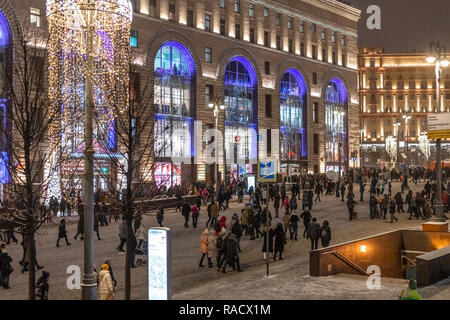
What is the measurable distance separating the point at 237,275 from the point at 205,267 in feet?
5.74

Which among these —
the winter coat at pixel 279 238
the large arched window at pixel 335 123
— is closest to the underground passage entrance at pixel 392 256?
the winter coat at pixel 279 238

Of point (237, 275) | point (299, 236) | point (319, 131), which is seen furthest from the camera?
point (319, 131)

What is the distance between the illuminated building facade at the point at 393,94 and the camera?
115875 millimetres

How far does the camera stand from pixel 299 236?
24.5 metres

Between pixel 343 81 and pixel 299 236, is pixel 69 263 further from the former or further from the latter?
pixel 343 81

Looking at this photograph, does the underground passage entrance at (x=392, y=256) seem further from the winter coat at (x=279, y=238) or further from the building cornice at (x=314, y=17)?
the building cornice at (x=314, y=17)

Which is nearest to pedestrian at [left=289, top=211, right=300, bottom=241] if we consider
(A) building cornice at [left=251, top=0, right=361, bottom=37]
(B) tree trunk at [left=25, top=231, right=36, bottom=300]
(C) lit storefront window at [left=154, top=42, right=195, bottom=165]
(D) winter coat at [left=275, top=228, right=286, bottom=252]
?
(D) winter coat at [left=275, top=228, right=286, bottom=252]

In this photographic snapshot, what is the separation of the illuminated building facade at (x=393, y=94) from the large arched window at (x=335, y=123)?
Answer: 39.8m

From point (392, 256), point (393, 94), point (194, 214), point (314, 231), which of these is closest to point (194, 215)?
point (194, 214)

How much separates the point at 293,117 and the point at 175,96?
20.0 metres

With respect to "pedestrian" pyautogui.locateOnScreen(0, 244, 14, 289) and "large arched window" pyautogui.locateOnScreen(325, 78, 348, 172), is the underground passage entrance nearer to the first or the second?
"pedestrian" pyautogui.locateOnScreen(0, 244, 14, 289)

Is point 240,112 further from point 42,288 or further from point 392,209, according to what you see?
point 42,288

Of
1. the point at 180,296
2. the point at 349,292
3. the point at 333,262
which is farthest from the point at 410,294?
the point at 333,262

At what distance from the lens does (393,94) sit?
4614 inches
